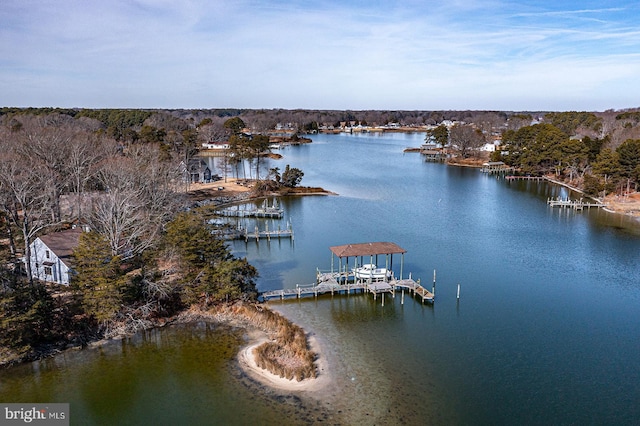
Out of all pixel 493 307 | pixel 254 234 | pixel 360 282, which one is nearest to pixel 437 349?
pixel 493 307

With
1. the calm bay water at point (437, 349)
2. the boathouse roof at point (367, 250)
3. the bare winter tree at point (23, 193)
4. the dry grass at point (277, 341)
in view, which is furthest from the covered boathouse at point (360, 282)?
the bare winter tree at point (23, 193)

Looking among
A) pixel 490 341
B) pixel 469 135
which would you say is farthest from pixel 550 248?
pixel 469 135

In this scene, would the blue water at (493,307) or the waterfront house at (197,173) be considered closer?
the blue water at (493,307)

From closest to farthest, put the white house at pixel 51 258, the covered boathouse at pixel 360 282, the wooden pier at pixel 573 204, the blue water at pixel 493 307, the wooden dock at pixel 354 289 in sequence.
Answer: the blue water at pixel 493 307 → the white house at pixel 51 258 → the wooden dock at pixel 354 289 → the covered boathouse at pixel 360 282 → the wooden pier at pixel 573 204

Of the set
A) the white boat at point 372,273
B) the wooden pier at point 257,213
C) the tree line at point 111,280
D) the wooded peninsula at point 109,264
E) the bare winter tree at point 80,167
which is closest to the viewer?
the tree line at point 111,280

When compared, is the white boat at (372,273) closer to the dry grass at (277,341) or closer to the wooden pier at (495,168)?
the dry grass at (277,341)

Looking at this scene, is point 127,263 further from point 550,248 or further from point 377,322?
point 550,248

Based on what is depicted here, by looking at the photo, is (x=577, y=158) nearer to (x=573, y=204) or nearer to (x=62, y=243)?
(x=573, y=204)
